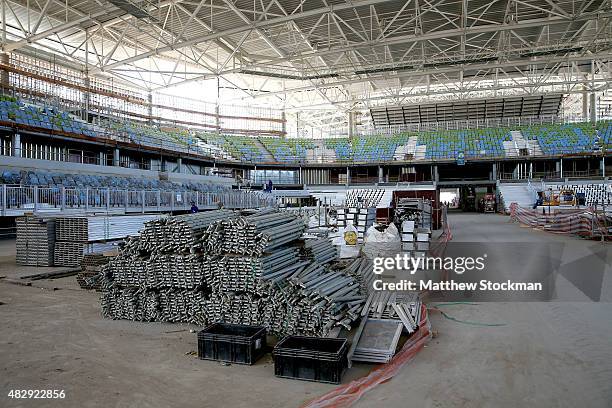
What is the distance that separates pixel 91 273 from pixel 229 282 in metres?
5.01

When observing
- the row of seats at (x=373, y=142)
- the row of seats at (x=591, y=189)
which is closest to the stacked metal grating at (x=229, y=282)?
the row of seats at (x=373, y=142)

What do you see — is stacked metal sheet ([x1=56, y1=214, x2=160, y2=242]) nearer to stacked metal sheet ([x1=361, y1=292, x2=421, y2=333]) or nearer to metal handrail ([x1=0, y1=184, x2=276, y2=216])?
metal handrail ([x1=0, y1=184, x2=276, y2=216])

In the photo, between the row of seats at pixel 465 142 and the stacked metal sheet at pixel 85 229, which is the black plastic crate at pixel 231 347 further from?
the row of seats at pixel 465 142

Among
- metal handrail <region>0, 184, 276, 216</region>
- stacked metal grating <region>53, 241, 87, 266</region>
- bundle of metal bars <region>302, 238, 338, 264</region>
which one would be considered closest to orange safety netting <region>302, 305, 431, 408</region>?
bundle of metal bars <region>302, 238, 338, 264</region>

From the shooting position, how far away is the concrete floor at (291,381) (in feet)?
13.7

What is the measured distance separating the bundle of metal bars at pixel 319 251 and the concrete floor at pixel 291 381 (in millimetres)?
2637

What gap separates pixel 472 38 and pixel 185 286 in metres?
27.8

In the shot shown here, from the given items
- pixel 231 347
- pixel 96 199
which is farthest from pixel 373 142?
pixel 231 347

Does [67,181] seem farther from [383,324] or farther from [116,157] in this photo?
[383,324]

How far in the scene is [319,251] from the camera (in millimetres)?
8820

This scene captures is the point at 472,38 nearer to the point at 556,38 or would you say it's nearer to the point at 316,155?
the point at 556,38

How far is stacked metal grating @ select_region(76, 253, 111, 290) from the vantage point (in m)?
9.45

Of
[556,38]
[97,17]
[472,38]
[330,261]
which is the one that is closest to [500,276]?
[330,261]

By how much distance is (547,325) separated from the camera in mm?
6453
